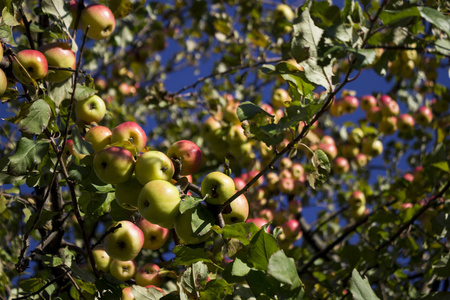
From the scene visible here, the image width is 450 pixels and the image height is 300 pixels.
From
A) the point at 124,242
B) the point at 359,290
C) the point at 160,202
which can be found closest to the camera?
the point at 359,290

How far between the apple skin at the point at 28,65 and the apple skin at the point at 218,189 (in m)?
0.76

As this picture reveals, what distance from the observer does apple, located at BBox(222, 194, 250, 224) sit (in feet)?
4.58

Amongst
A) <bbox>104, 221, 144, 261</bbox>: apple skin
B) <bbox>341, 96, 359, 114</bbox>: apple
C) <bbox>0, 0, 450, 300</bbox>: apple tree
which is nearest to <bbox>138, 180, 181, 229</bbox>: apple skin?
<bbox>0, 0, 450, 300</bbox>: apple tree

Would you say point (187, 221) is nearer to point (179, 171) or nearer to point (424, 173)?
point (179, 171)

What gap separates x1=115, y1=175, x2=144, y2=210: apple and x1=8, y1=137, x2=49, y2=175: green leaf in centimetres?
26

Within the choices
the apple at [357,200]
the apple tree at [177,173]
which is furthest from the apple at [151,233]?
the apple at [357,200]

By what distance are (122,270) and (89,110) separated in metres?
0.66

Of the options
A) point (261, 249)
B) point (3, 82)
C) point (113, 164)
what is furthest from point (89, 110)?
point (261, 249)

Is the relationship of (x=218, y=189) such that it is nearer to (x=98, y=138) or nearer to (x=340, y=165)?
(x=98, y=138)

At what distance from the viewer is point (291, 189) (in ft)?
10.9

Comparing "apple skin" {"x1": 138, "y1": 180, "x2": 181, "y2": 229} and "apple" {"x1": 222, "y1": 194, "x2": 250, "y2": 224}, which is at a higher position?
"apple skin" {"x1": 138, "y1": 180, "x2": 181, "y2": 229}

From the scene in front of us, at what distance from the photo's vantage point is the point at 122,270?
1760 mm

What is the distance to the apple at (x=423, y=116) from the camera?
12.6 ft

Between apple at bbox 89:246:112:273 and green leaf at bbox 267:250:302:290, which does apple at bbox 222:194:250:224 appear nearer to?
green leaf at bbox 267:250:302:290
